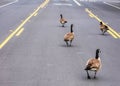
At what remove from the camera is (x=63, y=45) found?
17750 mm

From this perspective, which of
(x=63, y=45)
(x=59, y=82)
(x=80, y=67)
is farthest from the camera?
(x=63, y=45)

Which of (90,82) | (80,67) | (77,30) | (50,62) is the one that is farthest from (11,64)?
(77,30)

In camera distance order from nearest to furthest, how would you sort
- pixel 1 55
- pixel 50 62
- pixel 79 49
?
pixel 50 62, pixel 1 55, pixel 79 49

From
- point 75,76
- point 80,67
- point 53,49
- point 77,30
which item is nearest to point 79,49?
point 53,49

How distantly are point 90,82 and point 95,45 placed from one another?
6962 millimetres

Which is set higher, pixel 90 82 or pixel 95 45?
pixel 90 82

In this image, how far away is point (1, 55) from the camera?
14891 millimetres

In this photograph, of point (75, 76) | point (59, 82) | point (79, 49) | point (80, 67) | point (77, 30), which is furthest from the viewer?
point (77, 30)

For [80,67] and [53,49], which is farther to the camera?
[53,49]

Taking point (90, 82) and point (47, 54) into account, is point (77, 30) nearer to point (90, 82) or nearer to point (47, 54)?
point (47, 54)

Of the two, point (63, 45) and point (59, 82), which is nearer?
point (59, 82)

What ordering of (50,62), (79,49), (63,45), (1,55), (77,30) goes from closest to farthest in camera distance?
(50,62)
(1,55)
(79,49)
(63,45)
(77,30)

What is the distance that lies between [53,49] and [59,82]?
19.0 feet

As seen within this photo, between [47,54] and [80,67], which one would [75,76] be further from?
[47,54]
